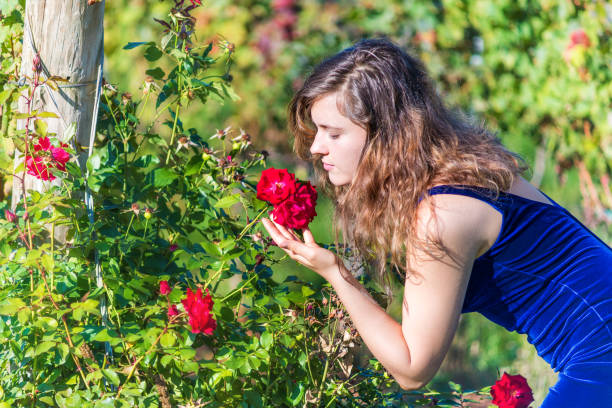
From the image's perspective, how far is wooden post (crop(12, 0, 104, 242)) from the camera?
1.65m

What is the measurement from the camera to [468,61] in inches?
168

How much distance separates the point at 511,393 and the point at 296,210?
0.77 metres

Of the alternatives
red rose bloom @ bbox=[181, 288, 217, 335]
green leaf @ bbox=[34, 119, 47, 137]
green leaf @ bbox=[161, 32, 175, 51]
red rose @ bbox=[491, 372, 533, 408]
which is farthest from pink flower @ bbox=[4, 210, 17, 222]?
red rose @ bbox=[491, 372, 533, 408]

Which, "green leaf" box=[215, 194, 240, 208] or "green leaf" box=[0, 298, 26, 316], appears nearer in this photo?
"green leaf" box=[0, 298, 26, 316]

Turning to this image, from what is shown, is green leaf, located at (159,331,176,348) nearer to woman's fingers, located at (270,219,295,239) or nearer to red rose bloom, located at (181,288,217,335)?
red rose bloom, located at (181,288,217,335)

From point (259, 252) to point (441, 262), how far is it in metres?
0.49

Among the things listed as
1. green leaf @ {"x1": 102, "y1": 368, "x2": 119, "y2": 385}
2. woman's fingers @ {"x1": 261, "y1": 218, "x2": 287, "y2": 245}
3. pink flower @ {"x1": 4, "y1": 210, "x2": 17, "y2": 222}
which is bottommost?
green leaf @ {"x1": 102, "y1": 368, "x2": 119, "y2": 385}

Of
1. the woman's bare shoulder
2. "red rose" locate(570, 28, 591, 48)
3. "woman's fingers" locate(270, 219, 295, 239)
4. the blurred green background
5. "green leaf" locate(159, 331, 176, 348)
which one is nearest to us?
the woman's bare shoulder

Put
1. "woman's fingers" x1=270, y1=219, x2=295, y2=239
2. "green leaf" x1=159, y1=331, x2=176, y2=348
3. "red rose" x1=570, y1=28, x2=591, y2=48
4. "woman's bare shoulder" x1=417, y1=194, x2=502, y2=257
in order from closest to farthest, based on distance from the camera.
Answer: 1. "woman's bare shoulder" x1=417, y1=194, x2=502, y2=257
2. "green leaf" x1=159, y1=331, x2=176, y2=348
3. "woman's fingers" x1=270, y1=219, x2=295, y2=239
4. "red rose" x1=570, y1=28, x2=591, y2=48

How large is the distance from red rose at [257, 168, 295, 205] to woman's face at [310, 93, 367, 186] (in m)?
0.09

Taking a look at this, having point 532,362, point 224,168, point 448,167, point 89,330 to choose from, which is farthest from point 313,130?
point 532,362

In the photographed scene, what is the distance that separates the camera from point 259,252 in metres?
1.62

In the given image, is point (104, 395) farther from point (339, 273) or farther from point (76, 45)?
point (76, 45)

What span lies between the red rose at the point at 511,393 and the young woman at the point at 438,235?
192 millimetres
